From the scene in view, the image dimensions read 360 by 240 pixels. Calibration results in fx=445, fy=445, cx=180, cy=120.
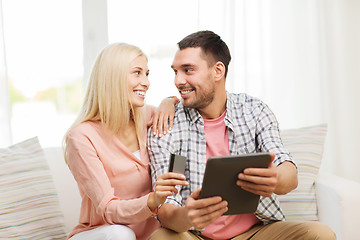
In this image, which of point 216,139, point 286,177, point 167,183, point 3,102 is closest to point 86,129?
point 167,183

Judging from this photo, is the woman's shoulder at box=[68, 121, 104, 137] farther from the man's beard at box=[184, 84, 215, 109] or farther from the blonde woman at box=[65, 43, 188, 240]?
the man's beard at box=[184, 84, 215, 109]

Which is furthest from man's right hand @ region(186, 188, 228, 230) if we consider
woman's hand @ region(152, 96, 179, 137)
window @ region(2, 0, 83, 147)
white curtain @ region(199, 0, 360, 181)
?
window @ region(2, 0, 83, 147)

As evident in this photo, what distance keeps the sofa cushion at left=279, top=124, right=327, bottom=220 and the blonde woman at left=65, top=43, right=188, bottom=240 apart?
0.70m

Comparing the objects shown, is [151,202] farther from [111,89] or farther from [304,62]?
[304,62]

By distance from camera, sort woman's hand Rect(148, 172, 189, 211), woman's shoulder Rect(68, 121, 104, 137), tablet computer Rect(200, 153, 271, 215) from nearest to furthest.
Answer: tablet computer Rect(200, 153, 271, 215) < woman's hand Rect(148, 172, 189, 211) < woman's shoulder Rect(68, 121, 104, 137)

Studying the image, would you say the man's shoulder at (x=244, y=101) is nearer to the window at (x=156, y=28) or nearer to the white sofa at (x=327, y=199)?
the white sofa at (x=327, y=199)

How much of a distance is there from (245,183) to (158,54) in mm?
1537

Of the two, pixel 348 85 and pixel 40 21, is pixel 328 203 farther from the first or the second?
pixel 40 21

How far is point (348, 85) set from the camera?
3.13 meters

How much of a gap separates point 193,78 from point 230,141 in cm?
32

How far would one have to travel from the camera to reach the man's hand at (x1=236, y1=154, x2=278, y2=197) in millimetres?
1479

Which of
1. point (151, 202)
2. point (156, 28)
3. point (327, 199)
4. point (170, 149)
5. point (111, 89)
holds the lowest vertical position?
point (327, 199)

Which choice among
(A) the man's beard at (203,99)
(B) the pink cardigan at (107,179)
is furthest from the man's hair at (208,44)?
(B) the pink cardigan at (107,179)

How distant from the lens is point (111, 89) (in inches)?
70.0
